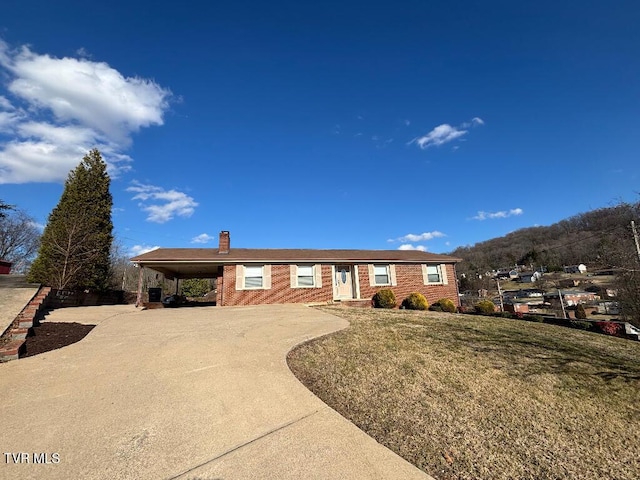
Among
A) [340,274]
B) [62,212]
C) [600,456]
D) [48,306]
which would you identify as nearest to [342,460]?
[600,456]

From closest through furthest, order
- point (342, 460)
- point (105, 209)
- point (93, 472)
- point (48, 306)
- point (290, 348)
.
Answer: point (93, 472), point (342, 460), point (290, 348), point (48, 306), point (105, 209)

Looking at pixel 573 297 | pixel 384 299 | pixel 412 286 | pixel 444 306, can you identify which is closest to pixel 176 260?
pixel 384 299

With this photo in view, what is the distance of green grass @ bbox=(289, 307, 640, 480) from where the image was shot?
358 centimetres

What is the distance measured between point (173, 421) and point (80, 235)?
19.5m

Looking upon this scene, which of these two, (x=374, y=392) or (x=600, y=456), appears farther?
(x=374, y=392)

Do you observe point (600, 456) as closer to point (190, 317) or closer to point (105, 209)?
point (190, 317)

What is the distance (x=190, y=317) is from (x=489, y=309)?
15880 mm

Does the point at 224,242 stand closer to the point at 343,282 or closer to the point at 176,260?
the point at 176,260

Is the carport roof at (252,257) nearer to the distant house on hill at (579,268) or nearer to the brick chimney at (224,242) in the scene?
the brick chimney at (224,242)

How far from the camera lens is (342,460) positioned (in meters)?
3.26

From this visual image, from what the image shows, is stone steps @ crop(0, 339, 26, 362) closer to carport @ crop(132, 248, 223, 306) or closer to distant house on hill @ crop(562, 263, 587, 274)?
carport @ crop(132, 248, 223, 306)

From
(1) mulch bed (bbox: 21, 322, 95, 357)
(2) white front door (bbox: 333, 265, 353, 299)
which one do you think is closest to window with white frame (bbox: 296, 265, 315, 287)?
(2) white front door (bbox: 333, 265, 353, 299)

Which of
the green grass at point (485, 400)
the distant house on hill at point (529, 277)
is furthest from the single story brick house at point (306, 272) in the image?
the distant house on hill at point (529, 277)

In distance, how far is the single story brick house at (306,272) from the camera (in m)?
16.5
